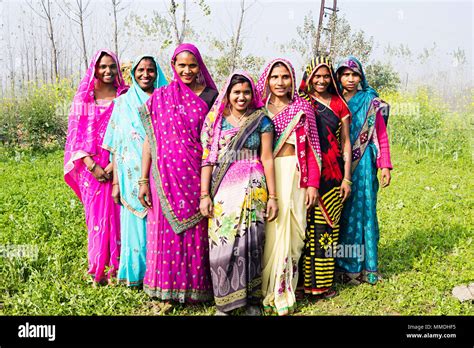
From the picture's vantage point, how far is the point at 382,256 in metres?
4.54

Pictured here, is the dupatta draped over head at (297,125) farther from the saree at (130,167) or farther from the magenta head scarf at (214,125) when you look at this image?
the saree at (130,167)

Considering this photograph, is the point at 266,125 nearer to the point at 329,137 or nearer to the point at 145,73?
the point at 329,137

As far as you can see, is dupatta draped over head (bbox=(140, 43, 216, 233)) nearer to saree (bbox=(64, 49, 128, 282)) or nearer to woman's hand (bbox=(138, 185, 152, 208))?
woman's hand (bbox=(138, 185, 152, 208))

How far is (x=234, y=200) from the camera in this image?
315cm

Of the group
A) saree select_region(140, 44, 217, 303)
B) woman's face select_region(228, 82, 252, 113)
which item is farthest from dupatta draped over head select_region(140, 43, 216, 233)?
woman's face select_region(228, 82, 252, 113)

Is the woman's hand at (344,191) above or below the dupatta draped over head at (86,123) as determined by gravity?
below

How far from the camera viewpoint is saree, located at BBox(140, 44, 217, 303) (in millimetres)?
3215

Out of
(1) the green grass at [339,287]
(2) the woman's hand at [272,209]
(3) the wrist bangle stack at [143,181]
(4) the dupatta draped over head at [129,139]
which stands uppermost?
(4) the dupatta draped over head at [129,139]

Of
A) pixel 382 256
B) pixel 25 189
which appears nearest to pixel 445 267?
pixel 382 256

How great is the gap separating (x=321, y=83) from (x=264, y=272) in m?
1.53

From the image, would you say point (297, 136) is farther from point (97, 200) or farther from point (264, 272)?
point (97, 200)

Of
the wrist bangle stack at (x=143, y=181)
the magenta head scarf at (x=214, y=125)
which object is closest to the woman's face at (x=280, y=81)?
the magenta head scarf at (x=214, y=125)

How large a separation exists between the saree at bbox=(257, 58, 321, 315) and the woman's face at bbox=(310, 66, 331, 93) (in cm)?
24

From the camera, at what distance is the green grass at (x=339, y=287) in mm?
3451
